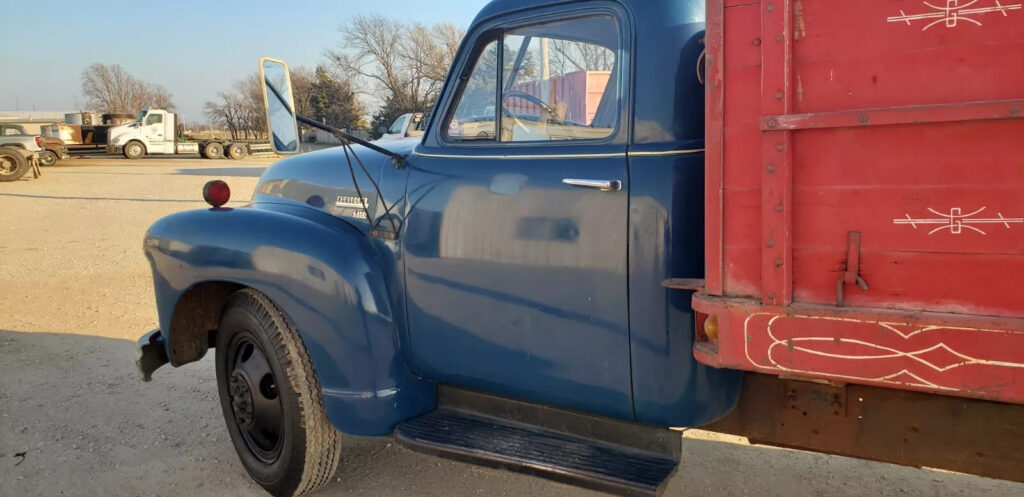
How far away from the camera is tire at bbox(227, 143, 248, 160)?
106 feet

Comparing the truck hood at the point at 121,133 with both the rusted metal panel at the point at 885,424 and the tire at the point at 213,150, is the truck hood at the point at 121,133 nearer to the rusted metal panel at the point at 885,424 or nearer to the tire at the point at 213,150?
the tire at the point at 213,150

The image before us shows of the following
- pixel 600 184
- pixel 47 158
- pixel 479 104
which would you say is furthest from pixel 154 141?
pixel 600 184

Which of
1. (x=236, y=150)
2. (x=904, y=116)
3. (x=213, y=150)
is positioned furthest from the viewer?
(x=236, y=150)

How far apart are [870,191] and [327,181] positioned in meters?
2.28

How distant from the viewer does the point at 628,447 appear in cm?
266

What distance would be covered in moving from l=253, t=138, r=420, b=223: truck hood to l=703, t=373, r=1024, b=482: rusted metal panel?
1.65 m

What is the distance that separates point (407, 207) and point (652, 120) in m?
1.03

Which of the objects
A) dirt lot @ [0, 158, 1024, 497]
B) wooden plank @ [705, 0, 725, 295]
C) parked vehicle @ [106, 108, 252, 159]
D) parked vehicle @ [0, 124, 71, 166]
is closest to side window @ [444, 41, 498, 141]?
wooden plank @ [705, 0, 725, 295]

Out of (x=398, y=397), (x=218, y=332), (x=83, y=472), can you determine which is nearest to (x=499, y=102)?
(x=398, y=397)

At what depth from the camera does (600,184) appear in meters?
2.46

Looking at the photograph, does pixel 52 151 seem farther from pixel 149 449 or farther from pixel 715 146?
pixel 715 146

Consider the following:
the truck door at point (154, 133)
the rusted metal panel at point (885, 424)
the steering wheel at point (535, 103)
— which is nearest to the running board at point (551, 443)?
the rusted metal panel at point (885, 424)

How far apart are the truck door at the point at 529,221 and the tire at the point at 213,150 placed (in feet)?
102

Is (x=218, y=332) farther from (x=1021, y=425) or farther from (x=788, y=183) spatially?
(x=1021, y=425)
